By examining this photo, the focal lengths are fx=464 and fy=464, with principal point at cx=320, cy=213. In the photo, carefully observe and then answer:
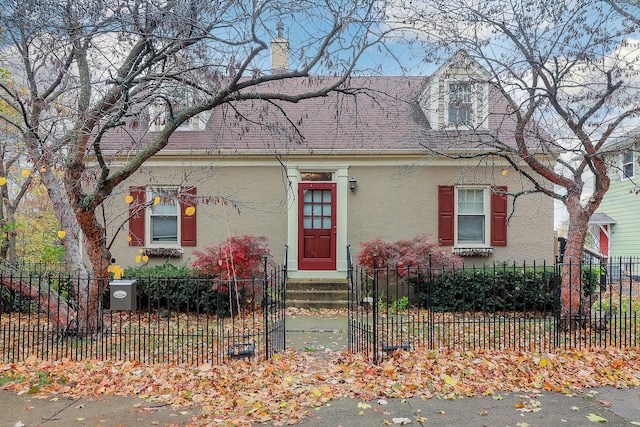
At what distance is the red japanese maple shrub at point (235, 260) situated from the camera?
917 cm

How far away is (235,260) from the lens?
9.20m

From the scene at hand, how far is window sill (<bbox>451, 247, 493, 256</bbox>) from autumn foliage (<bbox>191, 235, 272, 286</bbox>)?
464 centimetres

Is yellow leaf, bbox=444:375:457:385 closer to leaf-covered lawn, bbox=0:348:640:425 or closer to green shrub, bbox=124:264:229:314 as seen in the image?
leaf-covered lawn, bbox=0:348:640:425

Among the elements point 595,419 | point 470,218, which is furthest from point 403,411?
point 470,218

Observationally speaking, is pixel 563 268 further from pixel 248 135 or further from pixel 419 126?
pixel 248 135

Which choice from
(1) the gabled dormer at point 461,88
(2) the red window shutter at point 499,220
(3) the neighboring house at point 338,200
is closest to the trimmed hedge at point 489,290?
(2) the red window shutter at point 499,220

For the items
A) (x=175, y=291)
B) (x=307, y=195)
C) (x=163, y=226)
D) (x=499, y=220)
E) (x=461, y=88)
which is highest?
(x=461, y=88)

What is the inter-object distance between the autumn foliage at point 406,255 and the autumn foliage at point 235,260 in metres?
2.21

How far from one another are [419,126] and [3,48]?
8.48 m

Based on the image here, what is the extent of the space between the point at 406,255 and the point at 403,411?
5.32 metres

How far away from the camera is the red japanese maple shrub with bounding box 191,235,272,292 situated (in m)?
9.17

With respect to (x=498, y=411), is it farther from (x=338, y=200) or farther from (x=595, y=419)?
(x=338, y=200)

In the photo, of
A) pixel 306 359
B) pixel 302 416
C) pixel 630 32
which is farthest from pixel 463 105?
pixel 302 416

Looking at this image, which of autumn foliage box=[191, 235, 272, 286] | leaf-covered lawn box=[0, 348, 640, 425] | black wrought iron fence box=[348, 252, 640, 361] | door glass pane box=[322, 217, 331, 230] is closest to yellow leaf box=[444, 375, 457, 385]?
leaf-covered lawn box=[0, 348, 640, 425]
